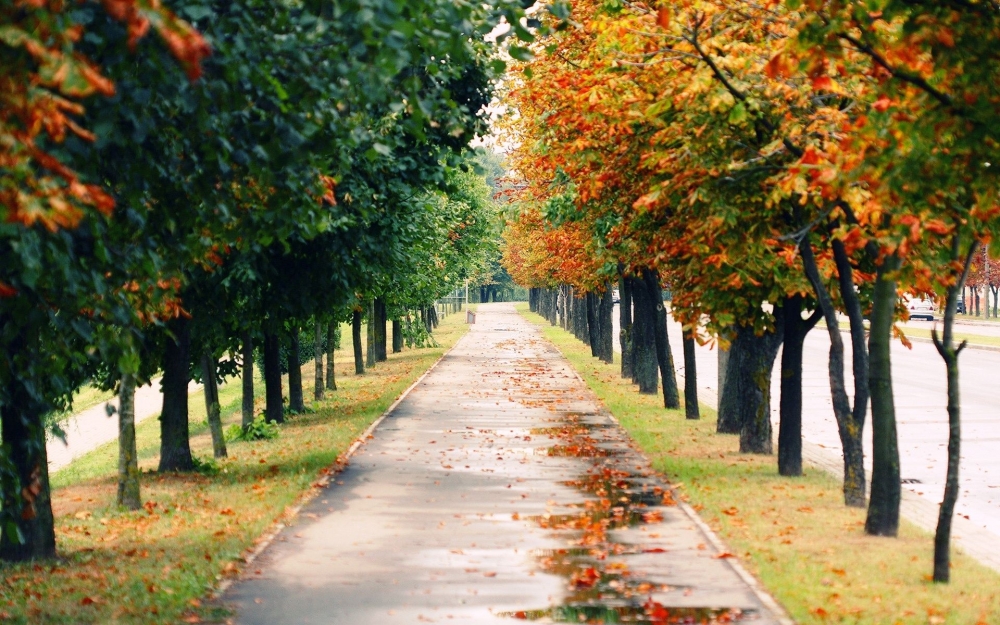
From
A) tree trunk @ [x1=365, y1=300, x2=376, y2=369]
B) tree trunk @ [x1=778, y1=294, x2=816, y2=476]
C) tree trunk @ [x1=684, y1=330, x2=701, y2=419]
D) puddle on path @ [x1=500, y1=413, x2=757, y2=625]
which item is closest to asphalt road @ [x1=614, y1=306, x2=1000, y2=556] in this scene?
tree trunk @ [x1=778, y1=294, x2=816, y2=476]

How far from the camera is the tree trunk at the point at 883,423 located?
12102 millimetres

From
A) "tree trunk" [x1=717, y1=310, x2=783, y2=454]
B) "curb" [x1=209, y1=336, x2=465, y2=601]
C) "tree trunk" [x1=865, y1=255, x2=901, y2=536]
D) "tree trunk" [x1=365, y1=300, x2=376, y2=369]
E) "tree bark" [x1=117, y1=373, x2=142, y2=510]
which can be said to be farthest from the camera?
"tree trunk" [x1=365, y1=300, x2=376, y2=369]

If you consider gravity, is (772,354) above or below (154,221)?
below

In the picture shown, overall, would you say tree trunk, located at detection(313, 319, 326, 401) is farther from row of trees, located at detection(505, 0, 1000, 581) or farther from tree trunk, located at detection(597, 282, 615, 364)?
tree trunk, located at detection(597, 282, 615, 364)

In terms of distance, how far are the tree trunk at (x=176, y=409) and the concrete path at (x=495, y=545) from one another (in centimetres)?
241

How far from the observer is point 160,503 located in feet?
51.2

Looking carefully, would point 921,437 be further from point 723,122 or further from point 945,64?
point 945,64

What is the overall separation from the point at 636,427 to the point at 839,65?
13.2 meters

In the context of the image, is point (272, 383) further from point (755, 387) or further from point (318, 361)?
point (755, 387)

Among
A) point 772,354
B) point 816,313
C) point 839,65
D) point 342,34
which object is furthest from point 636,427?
point 342,34

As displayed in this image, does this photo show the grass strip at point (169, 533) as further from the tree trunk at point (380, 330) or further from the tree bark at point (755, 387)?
the tree trunk at point (380, 330)

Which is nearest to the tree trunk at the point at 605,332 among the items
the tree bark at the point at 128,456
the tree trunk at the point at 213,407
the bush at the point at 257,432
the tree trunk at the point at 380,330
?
the tree trunk at the point at 380,330

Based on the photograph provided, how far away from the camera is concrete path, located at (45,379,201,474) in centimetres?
3397

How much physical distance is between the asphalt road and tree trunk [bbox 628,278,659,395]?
145 centimetres
